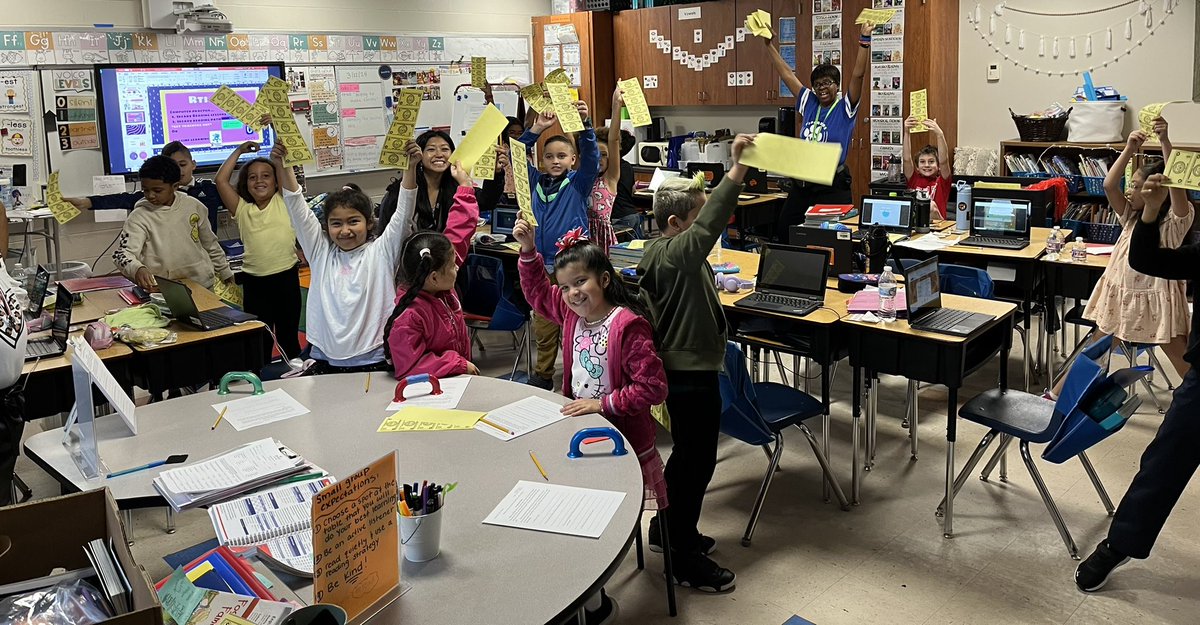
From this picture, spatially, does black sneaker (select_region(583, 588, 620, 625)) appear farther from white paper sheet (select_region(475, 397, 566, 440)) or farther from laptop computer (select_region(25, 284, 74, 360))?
laptop computer (select_region(25, 284, 74, 360))

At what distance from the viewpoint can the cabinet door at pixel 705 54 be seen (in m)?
9.21

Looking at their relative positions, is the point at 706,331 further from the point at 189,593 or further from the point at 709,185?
the point at 709,185

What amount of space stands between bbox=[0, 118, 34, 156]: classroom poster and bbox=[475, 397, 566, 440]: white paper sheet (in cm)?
551

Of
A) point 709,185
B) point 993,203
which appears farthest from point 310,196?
point 993,203

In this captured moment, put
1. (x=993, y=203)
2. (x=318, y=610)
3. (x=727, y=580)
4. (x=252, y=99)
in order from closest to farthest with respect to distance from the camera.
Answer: (x=318, y=610) → (x=727, y=580) → (x=993, y=203) → (x=252, y=99)

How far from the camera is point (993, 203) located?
560 cm

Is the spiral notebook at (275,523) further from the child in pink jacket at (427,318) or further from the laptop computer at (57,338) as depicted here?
the laptop computer at (57,338)

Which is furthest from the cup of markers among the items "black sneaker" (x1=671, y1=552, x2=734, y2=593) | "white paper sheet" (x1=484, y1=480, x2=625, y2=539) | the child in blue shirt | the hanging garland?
the hanging garland

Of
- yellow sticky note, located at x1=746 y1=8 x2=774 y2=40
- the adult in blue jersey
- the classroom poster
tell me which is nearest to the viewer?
yellow sticky note, located at x1=746 y1=8 x2=774 y2=40

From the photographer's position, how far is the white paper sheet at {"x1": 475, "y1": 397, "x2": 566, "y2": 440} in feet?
8.62

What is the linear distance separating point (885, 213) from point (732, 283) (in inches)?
66.8

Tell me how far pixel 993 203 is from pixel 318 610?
197 inches

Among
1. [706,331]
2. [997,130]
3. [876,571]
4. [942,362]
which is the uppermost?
[997,130]

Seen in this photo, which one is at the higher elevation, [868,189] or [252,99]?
[252,99]
